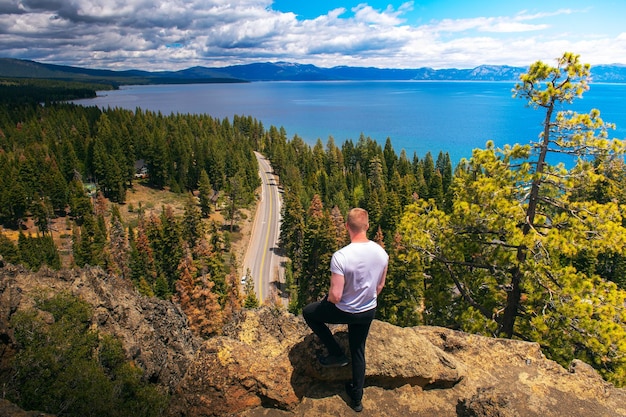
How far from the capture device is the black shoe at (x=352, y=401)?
694 cm

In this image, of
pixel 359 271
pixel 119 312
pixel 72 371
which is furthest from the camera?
pixel 119 312

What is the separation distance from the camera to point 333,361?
7164mm

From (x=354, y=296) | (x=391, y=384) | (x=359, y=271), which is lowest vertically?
(x=391, y=384)

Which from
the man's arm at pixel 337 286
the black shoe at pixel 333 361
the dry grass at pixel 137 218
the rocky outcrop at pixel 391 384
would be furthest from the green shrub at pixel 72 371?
the dry grass at pixel 137 218

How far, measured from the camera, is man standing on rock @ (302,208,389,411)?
6135 millimetres

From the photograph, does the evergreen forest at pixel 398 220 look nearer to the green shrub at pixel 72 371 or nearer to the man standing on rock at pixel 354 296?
the man standing on rock at pixel 354 296

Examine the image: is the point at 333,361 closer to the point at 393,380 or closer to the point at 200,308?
the point at 393,380

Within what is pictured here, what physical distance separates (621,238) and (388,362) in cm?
753

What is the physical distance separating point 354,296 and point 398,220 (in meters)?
57.3

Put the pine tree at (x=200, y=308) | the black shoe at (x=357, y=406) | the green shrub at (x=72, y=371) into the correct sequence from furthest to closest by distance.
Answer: the pine tree at (x=200, y=308) → the green shrub at (x=72, y=371) → the black shoe at (x=357, y=406)

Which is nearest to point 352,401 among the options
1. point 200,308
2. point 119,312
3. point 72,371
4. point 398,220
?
point 72,371

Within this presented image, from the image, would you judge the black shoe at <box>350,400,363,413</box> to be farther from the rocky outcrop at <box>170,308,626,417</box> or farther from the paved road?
the paved road

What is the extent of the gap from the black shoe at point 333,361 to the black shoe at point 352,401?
1.35 ft

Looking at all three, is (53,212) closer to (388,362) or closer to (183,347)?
(183,347)
